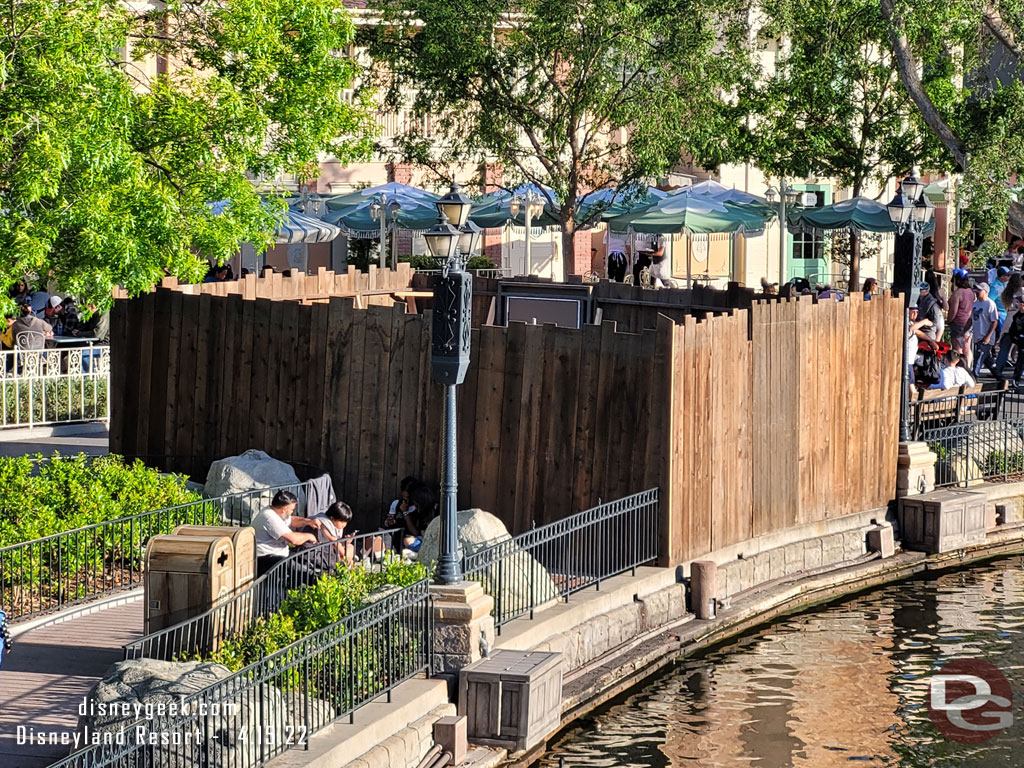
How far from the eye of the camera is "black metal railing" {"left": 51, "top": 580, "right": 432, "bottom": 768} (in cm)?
955

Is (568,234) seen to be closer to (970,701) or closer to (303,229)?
(303,229)

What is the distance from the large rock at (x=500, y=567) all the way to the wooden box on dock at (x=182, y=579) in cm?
183

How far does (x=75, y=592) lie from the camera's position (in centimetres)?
1440

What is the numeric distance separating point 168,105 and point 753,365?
22.4 feet

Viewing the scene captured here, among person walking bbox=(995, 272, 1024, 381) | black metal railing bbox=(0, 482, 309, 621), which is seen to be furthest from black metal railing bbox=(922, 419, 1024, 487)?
black metal railing bbox=(0, 482, 309, 621)

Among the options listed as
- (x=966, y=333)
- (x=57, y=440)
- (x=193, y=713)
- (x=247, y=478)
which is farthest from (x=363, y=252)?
(x=193, y=713)

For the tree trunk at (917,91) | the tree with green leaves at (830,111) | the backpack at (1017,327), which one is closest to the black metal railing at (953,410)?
the backpack at (1017,327)

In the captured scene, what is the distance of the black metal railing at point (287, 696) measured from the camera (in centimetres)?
955

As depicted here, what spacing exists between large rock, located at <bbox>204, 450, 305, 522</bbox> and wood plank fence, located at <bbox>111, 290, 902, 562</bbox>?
1.96 ft

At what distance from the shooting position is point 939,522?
61.6 ft

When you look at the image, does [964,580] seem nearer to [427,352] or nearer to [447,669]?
[427,352]

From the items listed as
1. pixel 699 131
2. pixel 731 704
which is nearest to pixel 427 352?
pixel 731 704

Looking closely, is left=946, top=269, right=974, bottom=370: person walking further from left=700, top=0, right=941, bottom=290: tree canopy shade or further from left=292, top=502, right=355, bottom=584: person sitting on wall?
left=292, top=502, right=355, bottom=584: person sitting on wall

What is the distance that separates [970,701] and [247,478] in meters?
7.20
